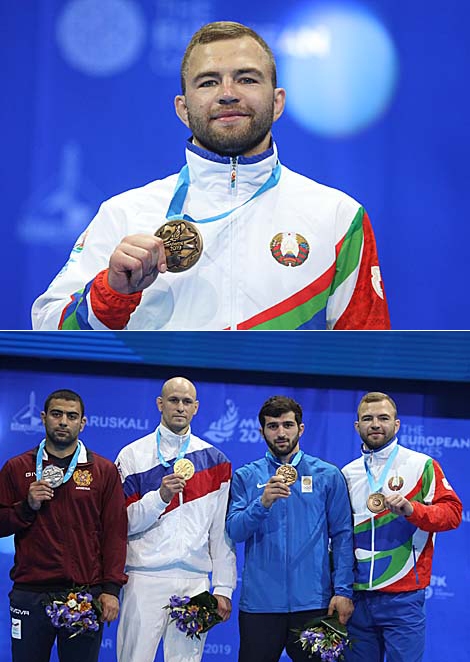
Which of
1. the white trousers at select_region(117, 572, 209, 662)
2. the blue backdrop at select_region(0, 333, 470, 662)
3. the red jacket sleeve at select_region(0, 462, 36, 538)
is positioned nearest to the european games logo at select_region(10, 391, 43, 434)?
the blue backdrop at select_region(0, 333, 470, 662)

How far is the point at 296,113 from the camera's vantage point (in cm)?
374

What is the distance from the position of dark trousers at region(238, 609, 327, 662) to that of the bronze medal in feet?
2.69

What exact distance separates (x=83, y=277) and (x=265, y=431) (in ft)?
2.96

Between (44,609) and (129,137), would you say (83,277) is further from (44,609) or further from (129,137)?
(44,609)

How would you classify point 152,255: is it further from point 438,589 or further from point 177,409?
point 438,589

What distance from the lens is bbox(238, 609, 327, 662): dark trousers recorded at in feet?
11.1

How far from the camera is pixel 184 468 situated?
11.5 feet

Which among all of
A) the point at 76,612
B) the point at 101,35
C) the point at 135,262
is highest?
the point at 101,35

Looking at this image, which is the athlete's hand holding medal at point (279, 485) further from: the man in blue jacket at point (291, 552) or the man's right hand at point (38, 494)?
the man's right hand at point (38, 494)

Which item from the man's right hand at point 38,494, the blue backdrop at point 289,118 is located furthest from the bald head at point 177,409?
the blue backdrop at point 289,118

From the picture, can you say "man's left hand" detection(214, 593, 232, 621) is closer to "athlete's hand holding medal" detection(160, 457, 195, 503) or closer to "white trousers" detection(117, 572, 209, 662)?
"white trousers" detection(117, 572, 209, 662)

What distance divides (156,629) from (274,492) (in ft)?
2.16

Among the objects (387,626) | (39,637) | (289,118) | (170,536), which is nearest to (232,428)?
(170,536)

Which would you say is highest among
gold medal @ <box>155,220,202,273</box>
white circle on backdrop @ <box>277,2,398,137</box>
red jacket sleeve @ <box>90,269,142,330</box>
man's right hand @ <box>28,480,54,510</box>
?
white circle on backdrop @ <box>277,2,398,137</box>
